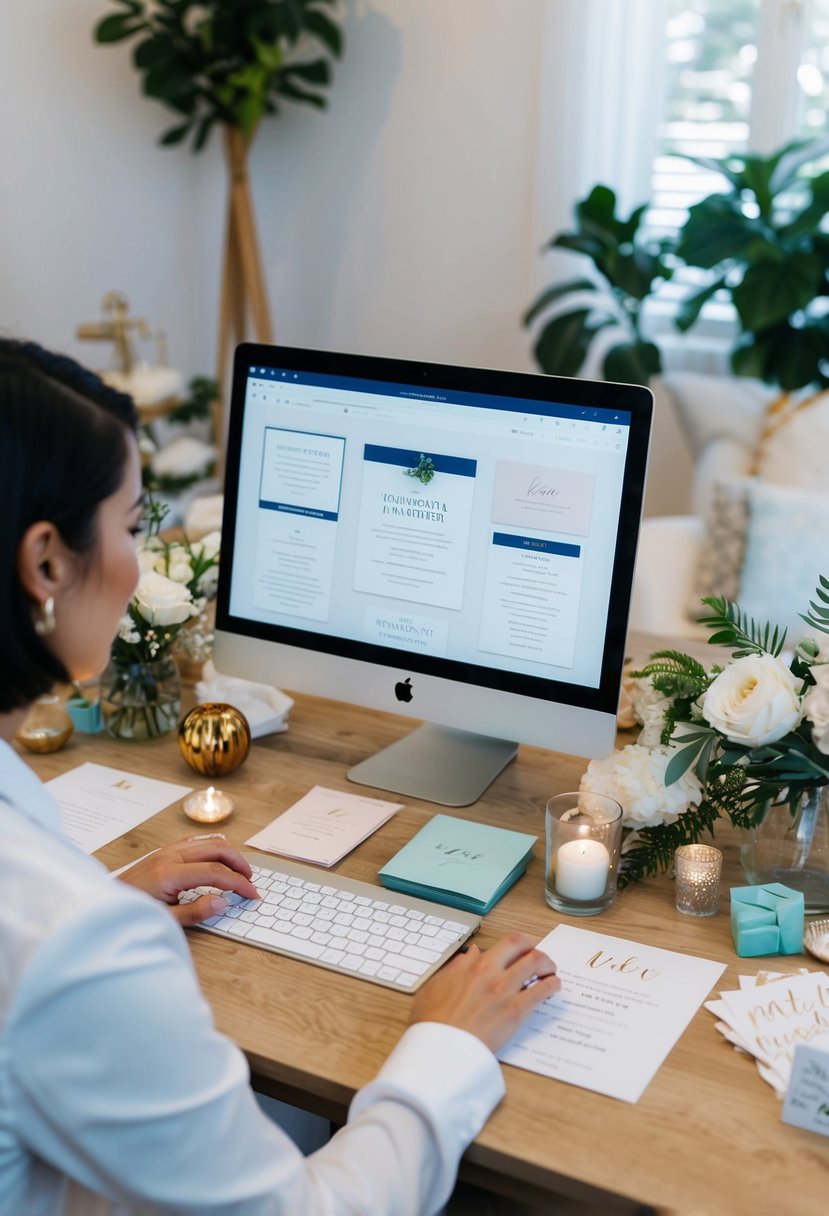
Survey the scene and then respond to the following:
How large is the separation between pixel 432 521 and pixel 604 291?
222 centimetres

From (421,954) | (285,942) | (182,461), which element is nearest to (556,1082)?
(421,954)

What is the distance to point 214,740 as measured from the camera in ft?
4.43

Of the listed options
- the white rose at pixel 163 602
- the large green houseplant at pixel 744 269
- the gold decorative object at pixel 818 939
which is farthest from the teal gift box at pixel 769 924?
the large green houseplant at pixel 744 269

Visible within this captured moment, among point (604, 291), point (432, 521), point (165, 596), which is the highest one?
point (604, 291)

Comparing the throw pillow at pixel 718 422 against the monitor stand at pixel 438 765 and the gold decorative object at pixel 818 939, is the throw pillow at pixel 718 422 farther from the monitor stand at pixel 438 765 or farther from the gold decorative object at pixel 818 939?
the gold decorative object at pixel 818 939

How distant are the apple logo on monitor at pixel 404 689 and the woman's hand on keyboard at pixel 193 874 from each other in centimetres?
28

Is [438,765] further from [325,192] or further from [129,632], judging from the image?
[325,192]

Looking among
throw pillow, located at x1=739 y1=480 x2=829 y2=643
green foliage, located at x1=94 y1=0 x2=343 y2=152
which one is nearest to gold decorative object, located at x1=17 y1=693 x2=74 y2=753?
throw pillow, located at x1=739 y1=480 x2=829 y2=643

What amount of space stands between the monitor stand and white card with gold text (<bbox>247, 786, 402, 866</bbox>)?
1.7 inches

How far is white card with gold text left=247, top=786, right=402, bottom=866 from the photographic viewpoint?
4.00 feet

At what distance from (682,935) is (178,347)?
11.2ft

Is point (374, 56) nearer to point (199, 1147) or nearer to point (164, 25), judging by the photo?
point (164, 25)

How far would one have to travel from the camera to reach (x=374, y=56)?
3656 mm

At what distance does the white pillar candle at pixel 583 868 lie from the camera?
1.10 metres
